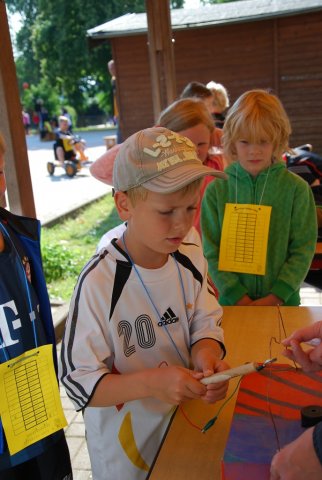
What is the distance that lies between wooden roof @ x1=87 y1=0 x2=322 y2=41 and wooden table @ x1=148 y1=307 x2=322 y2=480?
29.5 ft

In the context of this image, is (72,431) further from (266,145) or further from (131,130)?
(131,130)

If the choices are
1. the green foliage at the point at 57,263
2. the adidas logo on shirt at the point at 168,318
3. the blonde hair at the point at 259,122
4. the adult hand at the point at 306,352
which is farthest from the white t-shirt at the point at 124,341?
the green foliage at the point at 57,263

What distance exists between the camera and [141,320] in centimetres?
126

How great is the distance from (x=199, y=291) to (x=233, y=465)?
0.50m

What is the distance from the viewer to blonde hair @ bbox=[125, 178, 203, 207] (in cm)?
120

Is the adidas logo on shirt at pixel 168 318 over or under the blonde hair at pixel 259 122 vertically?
under

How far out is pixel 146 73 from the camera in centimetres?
1170

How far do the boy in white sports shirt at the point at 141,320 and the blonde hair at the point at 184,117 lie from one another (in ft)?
3.29

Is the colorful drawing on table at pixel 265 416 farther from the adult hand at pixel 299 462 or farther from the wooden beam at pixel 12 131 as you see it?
the wooden beam at pixel 12 131

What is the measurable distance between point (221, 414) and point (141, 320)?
0.31 meters

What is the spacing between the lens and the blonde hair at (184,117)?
225 cm

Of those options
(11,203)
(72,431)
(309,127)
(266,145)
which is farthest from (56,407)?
(309,127)

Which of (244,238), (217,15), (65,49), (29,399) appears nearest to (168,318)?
(29,399)

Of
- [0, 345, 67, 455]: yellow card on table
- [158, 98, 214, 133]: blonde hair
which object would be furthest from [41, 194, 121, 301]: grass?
[0, 345, 67, 455]: yellow card on table
